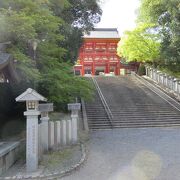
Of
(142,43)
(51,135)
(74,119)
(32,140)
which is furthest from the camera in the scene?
(142,43)

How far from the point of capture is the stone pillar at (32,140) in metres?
8.43

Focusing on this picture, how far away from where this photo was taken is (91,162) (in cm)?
934

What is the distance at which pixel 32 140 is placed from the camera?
854 centimetres

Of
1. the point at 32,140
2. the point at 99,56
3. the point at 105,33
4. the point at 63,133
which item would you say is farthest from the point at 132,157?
the point at 105,33

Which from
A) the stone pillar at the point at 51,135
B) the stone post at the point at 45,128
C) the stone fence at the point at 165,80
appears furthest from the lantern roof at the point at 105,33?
the stone post at the point at 45,128

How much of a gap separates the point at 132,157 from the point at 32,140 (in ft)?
10.8

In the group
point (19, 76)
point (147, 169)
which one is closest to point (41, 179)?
point (147, 169)

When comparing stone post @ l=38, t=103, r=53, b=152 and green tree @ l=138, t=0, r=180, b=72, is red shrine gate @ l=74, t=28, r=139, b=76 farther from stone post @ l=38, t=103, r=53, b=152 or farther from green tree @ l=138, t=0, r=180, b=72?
stone post @ l=38, t=103, r=53, b=152

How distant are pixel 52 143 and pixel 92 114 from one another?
338 inches

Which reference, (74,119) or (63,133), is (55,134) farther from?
(74,119)

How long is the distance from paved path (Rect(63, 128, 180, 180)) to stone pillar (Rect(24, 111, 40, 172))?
3.77 ft

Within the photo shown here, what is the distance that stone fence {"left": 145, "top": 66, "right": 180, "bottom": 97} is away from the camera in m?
25.0

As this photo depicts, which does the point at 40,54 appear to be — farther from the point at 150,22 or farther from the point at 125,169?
the point at 150,22

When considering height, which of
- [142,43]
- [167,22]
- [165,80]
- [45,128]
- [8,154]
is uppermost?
[167,22]
